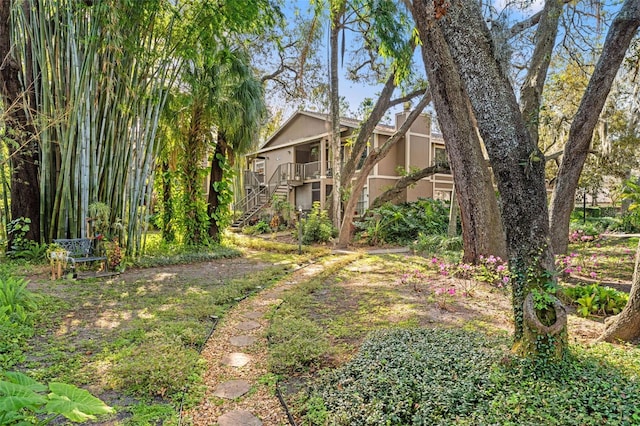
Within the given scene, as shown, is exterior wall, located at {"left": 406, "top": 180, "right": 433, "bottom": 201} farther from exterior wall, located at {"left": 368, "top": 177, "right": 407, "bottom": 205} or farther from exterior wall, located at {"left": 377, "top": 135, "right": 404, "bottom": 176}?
exterior wall, located at {"left": 377, "top": 135, "right": 404, "bottom": 176}

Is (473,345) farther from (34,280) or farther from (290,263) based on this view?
(34,280)

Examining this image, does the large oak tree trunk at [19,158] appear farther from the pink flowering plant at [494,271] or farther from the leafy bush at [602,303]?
the leafy bush at [602,303]

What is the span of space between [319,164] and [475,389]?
16305 millimetres

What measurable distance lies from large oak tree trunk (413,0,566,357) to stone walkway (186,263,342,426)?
6.16ft

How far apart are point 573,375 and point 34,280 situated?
6.97 meters

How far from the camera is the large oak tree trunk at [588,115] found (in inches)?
196

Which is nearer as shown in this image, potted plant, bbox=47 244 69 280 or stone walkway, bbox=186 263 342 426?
stone walkway, bbox=186 263 342 426

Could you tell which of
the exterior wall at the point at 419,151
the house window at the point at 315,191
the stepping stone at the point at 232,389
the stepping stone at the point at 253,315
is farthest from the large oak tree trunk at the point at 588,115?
the house window at the point at 315,191

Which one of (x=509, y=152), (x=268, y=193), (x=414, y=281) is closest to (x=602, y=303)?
(x=414, y=281)

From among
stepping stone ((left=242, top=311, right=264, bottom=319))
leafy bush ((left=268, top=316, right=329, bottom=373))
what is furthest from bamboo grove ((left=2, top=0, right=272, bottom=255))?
leafy bush ((left=268, top=316, right=329, bottom=373))

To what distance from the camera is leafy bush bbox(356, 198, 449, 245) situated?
11773 millimetres

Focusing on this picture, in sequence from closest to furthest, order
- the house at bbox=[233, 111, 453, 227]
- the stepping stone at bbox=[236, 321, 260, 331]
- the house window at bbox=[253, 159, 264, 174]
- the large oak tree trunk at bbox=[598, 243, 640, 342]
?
1. the large oak tree trunk at bbox=[598, 243, 640, 342]
2. the stepping stone at bbox=[236, 321, 260, 331]
3. the house at bbox=[233, 111, 453, 227]
4. the house window at bbox=[253, 159, 264, 174]

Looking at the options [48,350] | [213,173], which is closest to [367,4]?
[48,350]

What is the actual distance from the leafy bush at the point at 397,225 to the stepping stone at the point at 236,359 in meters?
8.82
